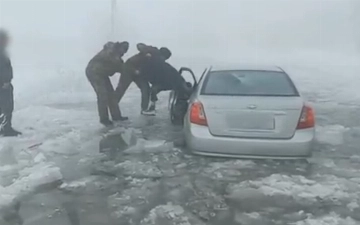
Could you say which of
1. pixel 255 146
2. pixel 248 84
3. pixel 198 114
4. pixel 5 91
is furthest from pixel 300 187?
pixel 5 91

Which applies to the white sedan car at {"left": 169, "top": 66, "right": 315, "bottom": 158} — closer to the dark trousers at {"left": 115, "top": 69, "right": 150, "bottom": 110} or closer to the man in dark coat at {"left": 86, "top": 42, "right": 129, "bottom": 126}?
the man in dark coat at {"left": 86, "top": 42, "right": 129, "bottom": 126}

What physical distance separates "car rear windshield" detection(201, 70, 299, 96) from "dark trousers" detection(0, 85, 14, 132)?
3.15 m

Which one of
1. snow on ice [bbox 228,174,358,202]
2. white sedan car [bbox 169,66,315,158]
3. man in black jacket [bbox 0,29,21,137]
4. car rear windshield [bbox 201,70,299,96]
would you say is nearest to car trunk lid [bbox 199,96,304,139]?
white sedan car [bbox 169,66,315,158]

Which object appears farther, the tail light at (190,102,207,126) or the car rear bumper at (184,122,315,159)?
the tail light at (190,102,207,126)

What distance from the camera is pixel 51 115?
1138 cm

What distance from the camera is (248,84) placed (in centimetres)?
742

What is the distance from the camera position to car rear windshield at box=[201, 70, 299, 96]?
7234mm

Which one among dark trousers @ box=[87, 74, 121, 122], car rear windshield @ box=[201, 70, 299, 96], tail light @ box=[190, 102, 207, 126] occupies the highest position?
car rear windshield @ box=[201, 70, 299, 96]

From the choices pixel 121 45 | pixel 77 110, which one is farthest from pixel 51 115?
pixel 121 45

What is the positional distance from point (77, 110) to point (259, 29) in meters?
17.0

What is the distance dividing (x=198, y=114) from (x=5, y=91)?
11.1 ft

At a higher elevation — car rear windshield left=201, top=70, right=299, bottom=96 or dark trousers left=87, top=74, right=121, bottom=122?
car rear windshield left=201, top=70, right=299, bottom=96

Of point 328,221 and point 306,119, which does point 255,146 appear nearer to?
point 306,119

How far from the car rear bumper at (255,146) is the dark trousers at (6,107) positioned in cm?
339
